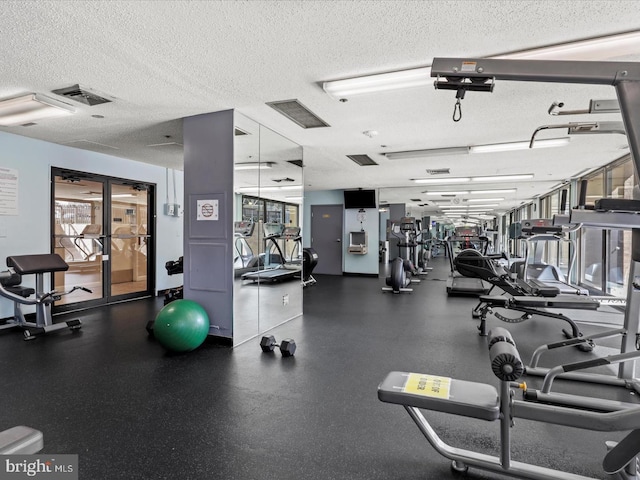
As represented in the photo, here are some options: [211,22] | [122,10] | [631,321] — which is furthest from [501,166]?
[122,10]

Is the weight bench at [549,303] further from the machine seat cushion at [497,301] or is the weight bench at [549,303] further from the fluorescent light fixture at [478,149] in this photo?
the fluorescent light fixture at [478,149]

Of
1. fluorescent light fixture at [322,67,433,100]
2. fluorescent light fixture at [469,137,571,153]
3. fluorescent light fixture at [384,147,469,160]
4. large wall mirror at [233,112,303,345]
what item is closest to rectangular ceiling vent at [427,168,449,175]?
fluorescent light fixture at [384,147,469,160]

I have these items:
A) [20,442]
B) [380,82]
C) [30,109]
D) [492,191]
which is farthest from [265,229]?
[492,191]

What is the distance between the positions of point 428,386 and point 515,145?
4.45 m

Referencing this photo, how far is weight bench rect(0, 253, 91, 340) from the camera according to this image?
4367 mm

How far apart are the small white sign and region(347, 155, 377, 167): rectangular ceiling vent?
2883mm

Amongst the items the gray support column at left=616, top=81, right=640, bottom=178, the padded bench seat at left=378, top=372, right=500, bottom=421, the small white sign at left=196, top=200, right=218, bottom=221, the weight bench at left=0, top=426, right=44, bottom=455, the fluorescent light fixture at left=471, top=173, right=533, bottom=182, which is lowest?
the padded bench seat at left=378, top=372, right=500, bottom=421

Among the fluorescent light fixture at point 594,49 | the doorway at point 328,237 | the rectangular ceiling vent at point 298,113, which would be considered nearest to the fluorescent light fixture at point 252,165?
the rectangular ceiling vent at point 298,113

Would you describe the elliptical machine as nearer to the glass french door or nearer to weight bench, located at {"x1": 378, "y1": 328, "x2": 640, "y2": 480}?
the glass french door

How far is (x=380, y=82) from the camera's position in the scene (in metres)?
3.02

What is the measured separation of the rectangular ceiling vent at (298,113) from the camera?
3.71 m

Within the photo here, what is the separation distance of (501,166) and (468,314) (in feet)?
9.86

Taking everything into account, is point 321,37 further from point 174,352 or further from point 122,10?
point 174,352

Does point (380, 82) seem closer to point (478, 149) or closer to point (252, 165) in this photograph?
Answer: point (252, 165)
